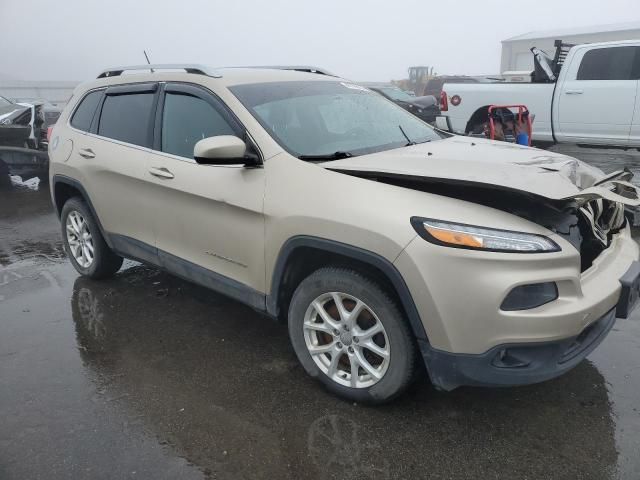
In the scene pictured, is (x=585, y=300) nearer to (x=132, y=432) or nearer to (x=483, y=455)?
(x=483, y=455)

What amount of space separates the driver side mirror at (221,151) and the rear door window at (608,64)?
717cm

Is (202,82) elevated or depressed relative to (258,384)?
elevated

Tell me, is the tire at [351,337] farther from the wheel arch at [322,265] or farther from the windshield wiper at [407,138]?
the windshield wiper at [407,138]

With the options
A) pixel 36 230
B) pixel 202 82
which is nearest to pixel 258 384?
pixel 202 82

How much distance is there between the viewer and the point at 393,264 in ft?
7.86

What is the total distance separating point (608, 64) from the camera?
8.02 meters

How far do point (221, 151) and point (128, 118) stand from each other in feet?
4.86

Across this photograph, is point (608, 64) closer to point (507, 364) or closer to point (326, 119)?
point (326, 119)

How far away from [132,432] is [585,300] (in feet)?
7.32

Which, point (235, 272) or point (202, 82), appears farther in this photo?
point (202, 82)

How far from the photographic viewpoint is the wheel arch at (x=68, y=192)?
4.23 meters

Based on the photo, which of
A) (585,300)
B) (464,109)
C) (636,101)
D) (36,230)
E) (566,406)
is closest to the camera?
(585,300)

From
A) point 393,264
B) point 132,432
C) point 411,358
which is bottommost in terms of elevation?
point 132,432

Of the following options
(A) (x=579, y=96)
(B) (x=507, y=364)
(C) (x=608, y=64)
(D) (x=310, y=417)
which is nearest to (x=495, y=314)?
(B) (x=507, y=364)
